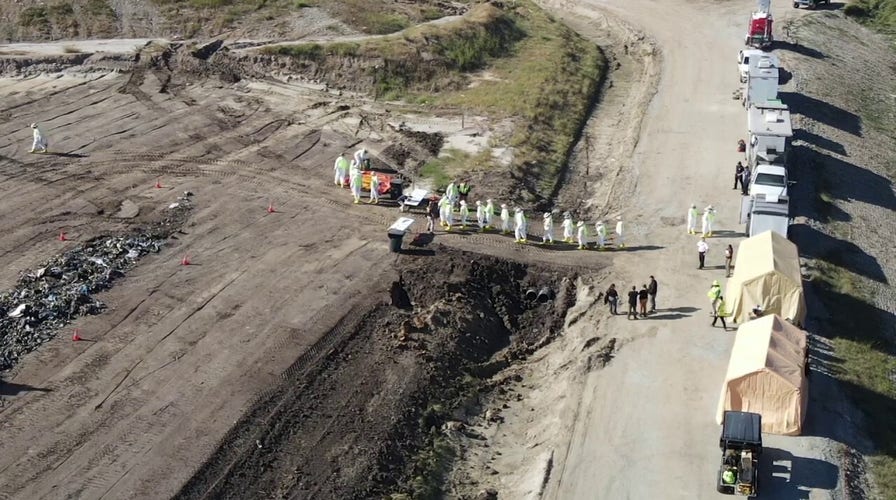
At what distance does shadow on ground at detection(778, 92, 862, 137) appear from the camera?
51.1 m

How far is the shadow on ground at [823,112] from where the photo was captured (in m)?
51.1

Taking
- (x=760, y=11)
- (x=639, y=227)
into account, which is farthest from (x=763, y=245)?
(x=760, y=11)

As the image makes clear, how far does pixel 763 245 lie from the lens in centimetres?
3422

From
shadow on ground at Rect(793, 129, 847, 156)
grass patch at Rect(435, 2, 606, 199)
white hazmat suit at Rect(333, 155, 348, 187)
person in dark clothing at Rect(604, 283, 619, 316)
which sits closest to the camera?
person in dark clothing at Rect(604, 283, 619, 316)

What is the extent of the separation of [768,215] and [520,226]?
28.5 feet

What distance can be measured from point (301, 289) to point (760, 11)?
1417 inches

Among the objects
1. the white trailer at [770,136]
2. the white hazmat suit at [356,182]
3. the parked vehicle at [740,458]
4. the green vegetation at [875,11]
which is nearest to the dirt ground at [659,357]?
the parked vehicle at [740,458]

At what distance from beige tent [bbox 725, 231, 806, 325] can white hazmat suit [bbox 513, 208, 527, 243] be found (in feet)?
27.0

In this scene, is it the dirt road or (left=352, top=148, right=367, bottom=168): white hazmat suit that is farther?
(left=352, top=148, right=367, bottom=168): white hazmat suit

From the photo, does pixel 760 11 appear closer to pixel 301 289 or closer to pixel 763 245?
pixel 763 245

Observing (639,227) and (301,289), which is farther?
(639,227)

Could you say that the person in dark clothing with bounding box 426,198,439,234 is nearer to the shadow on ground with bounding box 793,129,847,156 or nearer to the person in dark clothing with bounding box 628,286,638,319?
the person in dark clothing with bounding box 628,286,638,319

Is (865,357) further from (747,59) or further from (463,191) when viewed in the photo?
(747,59)

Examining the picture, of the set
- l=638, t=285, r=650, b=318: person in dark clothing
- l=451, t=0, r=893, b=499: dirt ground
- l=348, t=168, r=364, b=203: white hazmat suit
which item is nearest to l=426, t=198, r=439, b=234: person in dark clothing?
l=348, t=168, r=364, b=203: white hazmat suit
